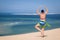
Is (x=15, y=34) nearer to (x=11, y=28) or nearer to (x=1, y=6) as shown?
(x=11, y=28)

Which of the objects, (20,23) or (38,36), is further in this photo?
(20,23)

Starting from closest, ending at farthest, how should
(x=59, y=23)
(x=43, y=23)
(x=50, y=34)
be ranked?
(x=43, y=23) → (x=50, y=34) → (x=59, y=23)

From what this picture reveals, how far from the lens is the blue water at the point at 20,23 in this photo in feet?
13.4

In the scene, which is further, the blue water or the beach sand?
the blue water

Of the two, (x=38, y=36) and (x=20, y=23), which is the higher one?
(x=20, y=23)

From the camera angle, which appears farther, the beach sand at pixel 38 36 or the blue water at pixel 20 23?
the blue water at pixel 20 23

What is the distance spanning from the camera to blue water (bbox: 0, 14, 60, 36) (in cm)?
409

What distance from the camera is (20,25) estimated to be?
421 cm

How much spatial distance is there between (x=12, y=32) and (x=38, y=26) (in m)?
0.84

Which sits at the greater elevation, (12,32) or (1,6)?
(1,6)

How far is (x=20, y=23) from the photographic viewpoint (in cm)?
421

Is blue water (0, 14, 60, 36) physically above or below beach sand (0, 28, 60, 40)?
above

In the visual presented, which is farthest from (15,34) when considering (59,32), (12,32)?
(59,32)

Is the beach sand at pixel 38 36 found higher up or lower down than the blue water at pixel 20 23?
lower down
